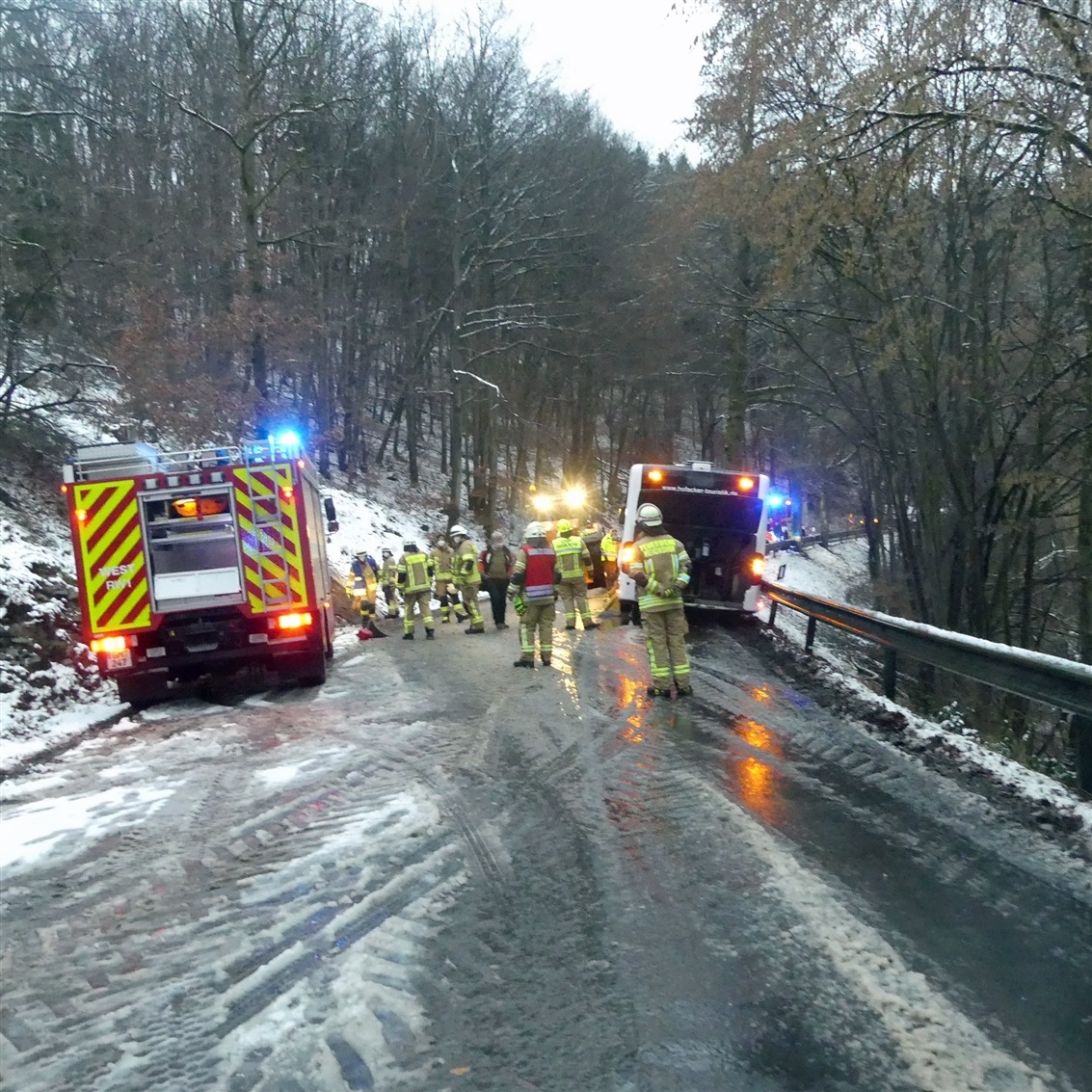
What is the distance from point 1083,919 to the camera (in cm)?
475

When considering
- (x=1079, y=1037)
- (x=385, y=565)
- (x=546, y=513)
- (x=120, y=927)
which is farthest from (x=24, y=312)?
(x=546, y=513)

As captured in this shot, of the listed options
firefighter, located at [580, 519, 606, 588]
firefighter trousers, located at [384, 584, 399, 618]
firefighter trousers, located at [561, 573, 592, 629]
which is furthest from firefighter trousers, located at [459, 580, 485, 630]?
firefighter, located at [580, 519, 606, 588]

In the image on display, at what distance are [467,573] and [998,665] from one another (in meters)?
12.2

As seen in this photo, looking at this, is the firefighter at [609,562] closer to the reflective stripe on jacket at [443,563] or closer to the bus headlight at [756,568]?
the reflective stripe on jacket at [443,563]

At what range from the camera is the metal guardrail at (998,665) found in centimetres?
679

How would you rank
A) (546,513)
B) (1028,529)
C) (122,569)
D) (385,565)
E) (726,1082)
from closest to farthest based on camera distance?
(726,1082)
(122,569)
(1028,529)
(385,565)
(546,513)

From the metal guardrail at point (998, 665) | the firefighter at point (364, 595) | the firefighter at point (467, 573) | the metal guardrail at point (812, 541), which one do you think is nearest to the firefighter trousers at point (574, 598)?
the firefighter at point (467, 573)

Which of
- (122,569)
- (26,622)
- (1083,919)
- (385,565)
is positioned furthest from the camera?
(385,565)

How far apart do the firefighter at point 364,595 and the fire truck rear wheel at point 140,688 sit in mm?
6663

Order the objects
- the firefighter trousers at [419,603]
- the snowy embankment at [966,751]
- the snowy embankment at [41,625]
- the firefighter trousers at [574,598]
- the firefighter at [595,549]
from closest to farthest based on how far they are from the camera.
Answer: the snowy embankment at [966,751]
the snowy embankment at [41,625]
the firefighter trousers at [574,598]
the firefighter trousers at [419,603]
the firefighter at [595,549]

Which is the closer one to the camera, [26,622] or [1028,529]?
[26,622]

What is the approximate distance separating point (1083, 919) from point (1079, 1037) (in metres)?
1.16

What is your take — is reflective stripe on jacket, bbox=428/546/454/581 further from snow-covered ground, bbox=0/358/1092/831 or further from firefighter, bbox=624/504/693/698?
firefighter, bbox=624/504/693/698

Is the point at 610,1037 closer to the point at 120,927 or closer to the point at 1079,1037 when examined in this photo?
the point at 1079,1037
